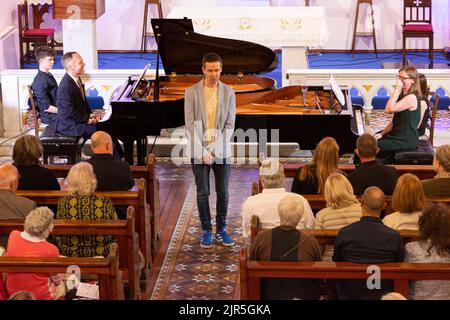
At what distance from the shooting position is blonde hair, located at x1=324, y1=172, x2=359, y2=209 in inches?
231

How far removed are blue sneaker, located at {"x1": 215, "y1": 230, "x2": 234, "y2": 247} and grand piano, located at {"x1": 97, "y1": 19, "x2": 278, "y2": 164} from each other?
1.55 m

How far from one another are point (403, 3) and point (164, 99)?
25.4 feet

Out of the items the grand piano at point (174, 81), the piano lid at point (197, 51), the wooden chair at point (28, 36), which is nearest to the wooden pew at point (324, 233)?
the grand piano at point (174, 81)

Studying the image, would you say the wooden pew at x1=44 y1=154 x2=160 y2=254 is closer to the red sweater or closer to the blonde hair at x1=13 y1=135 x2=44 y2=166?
the blonde hair at x1=13 y1=135 x2=44 y2=166

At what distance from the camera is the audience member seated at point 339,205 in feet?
19.3

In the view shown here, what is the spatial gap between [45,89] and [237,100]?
6.74 ft

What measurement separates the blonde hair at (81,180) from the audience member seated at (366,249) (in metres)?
1.79

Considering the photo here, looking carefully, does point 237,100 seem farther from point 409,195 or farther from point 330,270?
point 330,270

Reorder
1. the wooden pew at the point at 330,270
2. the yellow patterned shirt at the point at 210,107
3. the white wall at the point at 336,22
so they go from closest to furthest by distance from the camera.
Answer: the wooden pew at the point at 330,270 → the yellow patterned shirt at the point at 210,107 → the white wall at the point at 336,22

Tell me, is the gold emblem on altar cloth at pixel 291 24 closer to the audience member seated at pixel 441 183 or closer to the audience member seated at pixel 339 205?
the audience member seated at pixel 441 183

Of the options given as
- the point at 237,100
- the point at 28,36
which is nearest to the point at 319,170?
the point at 237,100

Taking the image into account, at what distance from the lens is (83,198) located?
20.1 feet
